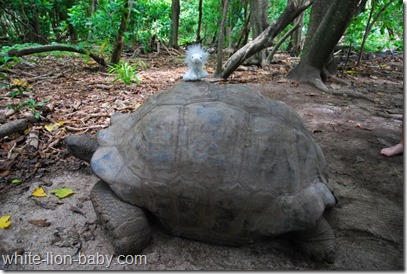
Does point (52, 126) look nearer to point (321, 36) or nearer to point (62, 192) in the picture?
point (62, 192)

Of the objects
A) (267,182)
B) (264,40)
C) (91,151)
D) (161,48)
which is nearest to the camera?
(267,182)

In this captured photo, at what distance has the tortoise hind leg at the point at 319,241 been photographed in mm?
1852

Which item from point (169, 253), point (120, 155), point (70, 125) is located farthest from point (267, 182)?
point (70, 125)

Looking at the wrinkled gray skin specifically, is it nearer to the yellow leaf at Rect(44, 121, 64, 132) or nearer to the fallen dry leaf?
the fallen dry leaf

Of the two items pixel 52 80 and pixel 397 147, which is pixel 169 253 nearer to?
pixel 397 147

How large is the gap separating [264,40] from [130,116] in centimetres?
422

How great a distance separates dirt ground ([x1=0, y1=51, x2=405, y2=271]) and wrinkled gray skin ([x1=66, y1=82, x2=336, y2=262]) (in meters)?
0.14

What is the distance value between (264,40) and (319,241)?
460 centimetres

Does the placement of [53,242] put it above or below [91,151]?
below

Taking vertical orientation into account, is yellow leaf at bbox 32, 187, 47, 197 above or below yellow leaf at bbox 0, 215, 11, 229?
above

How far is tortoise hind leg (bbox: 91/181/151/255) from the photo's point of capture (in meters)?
1.83

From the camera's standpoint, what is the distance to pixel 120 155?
1958 millimetres

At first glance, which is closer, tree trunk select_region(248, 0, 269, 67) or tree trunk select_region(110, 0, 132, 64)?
tree trunk select_region(110, 0, 132, 64)

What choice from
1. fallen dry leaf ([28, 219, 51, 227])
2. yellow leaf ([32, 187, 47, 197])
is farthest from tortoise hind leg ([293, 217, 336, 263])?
yellow leaf ([32, 187, 47, 197])
